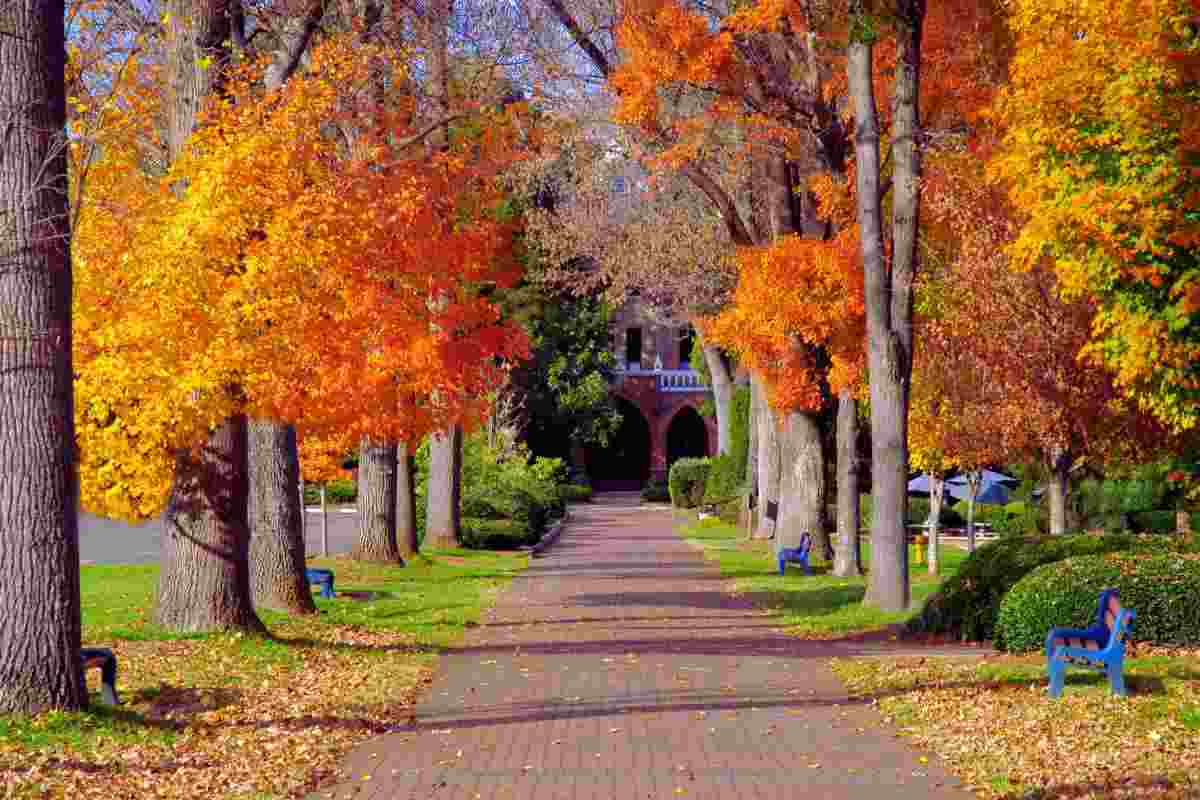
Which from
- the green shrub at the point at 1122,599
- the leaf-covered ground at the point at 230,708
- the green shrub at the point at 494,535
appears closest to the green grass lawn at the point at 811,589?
the green shrub at the point at 1122,599

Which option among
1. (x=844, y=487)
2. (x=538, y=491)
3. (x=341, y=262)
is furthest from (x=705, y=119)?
(x=538, y=491)

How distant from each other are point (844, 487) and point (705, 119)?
19.4 feet

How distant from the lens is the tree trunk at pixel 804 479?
30.4 metres

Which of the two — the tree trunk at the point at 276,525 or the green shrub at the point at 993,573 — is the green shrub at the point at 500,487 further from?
the green shrub at the point at 993,573

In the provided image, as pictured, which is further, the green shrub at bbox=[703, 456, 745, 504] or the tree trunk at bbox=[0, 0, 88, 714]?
the green shrub at bbox=[703, 456, 745, 504]

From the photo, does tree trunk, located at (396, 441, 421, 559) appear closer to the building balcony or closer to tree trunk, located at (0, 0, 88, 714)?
tree trunk, located at (0, 0, 88, 714)

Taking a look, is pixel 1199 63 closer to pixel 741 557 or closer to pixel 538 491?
pixel 741 557

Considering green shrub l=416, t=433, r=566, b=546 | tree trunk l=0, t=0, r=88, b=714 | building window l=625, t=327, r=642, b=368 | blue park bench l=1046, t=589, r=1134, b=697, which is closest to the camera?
tree trunk l=0, t=0, r=88, b=714

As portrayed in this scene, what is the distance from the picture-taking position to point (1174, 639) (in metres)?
14.0

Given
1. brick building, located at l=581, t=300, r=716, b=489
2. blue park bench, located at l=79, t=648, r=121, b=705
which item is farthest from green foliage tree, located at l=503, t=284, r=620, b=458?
blue park bench, located at l=79, t=648, r=121, b=705

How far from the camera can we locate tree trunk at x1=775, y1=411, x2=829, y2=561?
30.4m

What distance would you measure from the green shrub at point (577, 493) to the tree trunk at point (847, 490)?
132 feet

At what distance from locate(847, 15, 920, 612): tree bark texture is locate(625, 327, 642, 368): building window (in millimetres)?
59489

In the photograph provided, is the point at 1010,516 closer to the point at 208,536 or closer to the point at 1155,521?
the point at 1155,521
